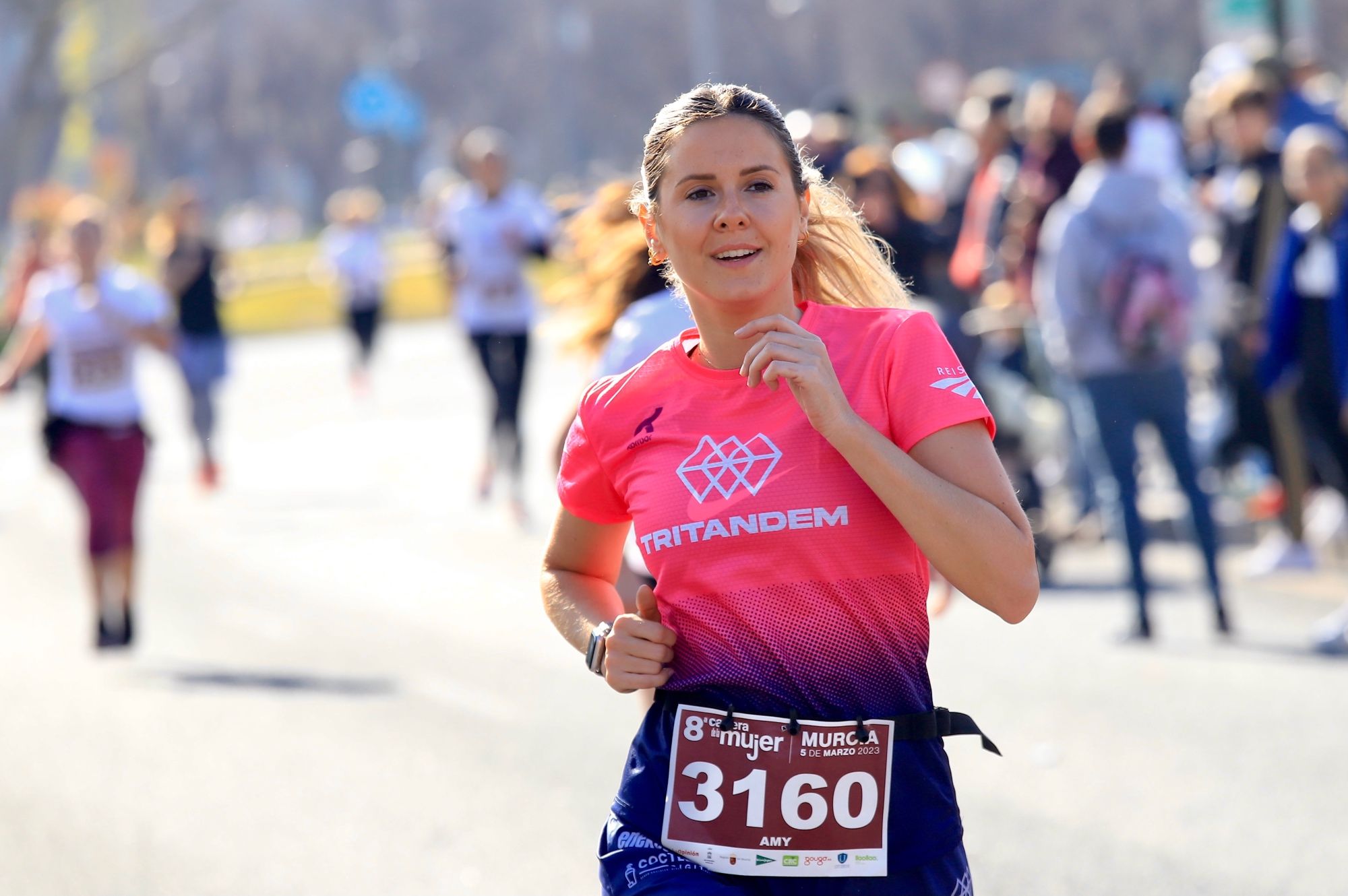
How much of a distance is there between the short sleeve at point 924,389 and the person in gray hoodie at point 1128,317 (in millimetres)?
5386

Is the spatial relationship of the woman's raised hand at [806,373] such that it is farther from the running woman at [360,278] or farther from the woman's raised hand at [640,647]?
the running woman at [360,278]

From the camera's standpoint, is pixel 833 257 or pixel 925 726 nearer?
pixel 925 726

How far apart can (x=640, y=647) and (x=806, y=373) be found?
51cm

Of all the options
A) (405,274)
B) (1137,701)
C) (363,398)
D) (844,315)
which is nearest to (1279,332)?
(1137,701)

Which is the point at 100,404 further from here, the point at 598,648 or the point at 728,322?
the point at 728,322

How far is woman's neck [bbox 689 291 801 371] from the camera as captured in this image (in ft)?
10.2

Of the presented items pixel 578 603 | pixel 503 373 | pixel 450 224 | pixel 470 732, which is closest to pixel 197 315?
pixel 450 224

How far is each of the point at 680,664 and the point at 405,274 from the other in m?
45.1

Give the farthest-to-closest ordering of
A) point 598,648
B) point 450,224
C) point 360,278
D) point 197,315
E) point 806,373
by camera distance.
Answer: point 360,278 → point 197,315 → point 450,224 → point 598,648 → point 806,373

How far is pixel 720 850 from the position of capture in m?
3.06

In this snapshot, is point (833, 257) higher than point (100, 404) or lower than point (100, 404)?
lower

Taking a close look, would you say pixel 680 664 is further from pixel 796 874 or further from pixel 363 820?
pixel 363 820

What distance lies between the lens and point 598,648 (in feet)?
10.7

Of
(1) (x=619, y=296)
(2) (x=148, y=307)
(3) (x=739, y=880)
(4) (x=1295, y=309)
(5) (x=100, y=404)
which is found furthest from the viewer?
(2) (x=148, y=307)
